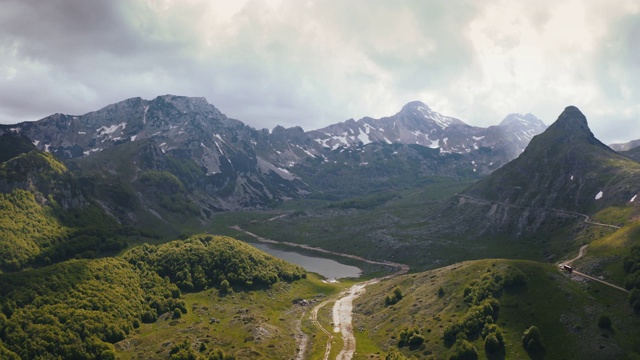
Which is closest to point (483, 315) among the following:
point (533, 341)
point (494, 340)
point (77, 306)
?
point (494, 340)

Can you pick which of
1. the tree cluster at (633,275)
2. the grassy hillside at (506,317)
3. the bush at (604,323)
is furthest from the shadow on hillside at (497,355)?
the tree cluster at (633,275)

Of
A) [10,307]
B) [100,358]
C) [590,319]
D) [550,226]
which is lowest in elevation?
[100,358]

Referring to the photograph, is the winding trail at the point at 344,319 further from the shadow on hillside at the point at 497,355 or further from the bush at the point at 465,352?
the shadow on hillside at the point at 497,355

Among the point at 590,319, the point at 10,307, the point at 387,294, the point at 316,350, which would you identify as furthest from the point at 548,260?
the point at 10,307

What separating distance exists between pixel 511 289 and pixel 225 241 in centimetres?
11368

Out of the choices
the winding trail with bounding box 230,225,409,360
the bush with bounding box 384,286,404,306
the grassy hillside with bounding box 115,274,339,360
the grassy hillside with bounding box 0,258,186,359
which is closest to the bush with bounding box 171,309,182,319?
the grassy hillside with bounding box 115,274,339,360

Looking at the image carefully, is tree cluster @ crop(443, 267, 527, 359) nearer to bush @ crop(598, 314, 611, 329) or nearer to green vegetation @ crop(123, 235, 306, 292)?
bush @ crop(598, 314, 611, 329)

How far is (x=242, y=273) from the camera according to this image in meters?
154

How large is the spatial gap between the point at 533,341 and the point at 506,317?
1167 cm

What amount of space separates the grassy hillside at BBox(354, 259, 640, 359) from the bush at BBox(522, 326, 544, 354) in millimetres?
725

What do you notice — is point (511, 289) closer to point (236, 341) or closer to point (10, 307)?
point (236, 341)

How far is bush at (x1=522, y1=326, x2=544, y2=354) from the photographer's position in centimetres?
8401

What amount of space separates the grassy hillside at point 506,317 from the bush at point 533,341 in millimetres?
725

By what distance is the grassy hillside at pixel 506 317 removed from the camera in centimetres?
8369
